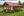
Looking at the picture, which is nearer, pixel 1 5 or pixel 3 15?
pixel 3 15

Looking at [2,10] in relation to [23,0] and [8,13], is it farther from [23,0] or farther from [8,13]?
[23,0]

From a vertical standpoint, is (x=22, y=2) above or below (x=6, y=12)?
above

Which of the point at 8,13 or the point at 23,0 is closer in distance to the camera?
the point at 8,13

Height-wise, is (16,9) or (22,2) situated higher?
→ (22,2)

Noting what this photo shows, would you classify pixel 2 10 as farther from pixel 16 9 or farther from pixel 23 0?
pixel 23 0

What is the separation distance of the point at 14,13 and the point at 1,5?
0.90 ft

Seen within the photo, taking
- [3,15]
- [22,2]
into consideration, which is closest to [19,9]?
[22,2]

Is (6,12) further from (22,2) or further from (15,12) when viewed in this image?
(22,2)

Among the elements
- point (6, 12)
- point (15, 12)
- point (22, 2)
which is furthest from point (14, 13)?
point (22, 2)

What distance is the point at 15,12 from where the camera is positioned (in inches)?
26.2

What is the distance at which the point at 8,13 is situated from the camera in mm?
650

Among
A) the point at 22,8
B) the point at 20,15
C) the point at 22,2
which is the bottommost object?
the point at 20,15

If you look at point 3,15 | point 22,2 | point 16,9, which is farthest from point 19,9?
point 3,15

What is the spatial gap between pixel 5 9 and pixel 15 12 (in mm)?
176
